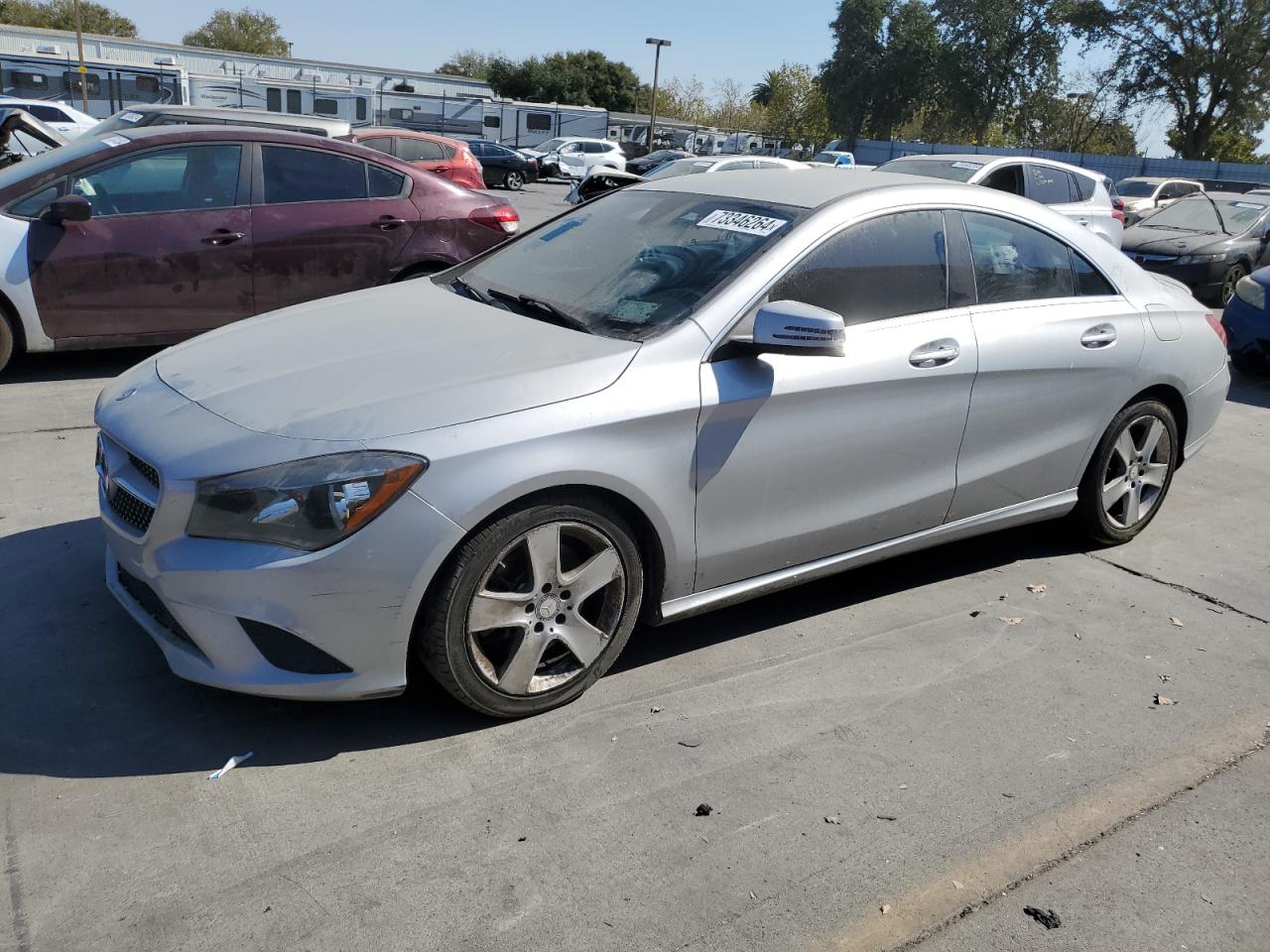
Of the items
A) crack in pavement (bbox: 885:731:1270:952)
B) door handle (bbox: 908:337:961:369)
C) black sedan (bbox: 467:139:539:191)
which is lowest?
black sedan (bbox: 467:139:539:191)

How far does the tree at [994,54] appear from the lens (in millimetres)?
48219

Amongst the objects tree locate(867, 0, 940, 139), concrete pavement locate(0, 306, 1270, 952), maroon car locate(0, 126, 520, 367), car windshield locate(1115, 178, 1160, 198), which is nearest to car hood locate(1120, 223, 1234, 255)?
maroon car locate(0, 126, 520, 367)

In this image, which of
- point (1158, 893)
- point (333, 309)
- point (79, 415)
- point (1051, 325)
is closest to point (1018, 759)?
point (1158, 893)

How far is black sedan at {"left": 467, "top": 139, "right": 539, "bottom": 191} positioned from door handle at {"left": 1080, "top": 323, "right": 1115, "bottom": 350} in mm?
29395

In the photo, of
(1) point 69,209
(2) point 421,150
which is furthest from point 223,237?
(2) point 421,150

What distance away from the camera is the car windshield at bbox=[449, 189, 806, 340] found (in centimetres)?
363

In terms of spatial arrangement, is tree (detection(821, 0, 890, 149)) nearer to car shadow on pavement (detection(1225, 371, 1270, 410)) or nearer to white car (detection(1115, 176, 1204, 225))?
white car (detection(1115, 176, 1204, 225))

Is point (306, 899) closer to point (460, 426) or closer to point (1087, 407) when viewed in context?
point (460, 426)

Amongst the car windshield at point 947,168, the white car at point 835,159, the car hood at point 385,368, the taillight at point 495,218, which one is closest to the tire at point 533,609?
the car hood at point 385,368

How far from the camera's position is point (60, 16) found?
2950 inches

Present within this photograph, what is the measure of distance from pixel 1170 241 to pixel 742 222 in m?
11.7

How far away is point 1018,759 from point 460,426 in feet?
6.38

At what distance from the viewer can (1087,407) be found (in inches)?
178

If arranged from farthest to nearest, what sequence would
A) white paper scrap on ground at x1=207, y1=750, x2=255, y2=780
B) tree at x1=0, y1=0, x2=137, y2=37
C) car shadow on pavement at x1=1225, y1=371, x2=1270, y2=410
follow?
tree at x1=0, y1=0, x2=137, y2=37 < car shadow on pavement at x1=1225, y1=371, x2=1270, y2=410 < white paper scrap on ground at x1=207, y1=750, x2=255, y2=780
